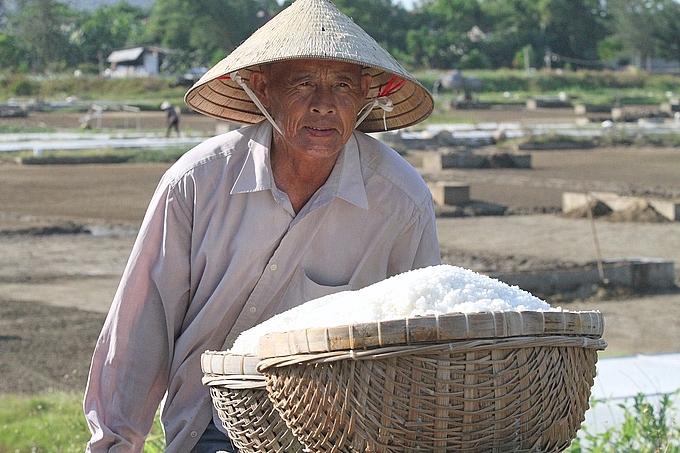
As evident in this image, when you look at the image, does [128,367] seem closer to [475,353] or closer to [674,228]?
[475,353]

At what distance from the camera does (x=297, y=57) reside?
230cm

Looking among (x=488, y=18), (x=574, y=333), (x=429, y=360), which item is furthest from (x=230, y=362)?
(x=488, y=18)

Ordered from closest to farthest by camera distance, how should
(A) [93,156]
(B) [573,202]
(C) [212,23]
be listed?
(B) [573,202], (A) [93,156], (C) [212,23]

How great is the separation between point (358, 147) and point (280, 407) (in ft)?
3.38

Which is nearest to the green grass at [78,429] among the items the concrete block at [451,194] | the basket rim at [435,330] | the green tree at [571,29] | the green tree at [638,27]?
the basket rim at [435,330]

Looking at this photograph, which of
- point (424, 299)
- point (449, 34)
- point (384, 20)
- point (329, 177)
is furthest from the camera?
point (384, 20)

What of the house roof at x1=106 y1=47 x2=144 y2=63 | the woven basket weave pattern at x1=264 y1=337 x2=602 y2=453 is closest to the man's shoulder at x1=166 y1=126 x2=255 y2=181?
the woven basket weave pattern at x1=264 y1=337 x2=602 y2=453

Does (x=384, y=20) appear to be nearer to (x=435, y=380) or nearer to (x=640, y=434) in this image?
(x=640, y=434)

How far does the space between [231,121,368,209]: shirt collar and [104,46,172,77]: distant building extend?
72.0 meters

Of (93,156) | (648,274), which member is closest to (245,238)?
(648,274)

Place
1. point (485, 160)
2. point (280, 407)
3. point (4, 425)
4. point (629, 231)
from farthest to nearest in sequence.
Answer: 1. point (485, 160)
2. point (629, 231)
3. point (4, 425)
4. point (280, 407)

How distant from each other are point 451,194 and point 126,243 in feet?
15.1

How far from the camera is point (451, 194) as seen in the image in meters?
13.7

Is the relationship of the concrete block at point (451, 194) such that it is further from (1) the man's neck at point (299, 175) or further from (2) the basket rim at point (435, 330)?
(2) the basket rim at point (435, 330)
